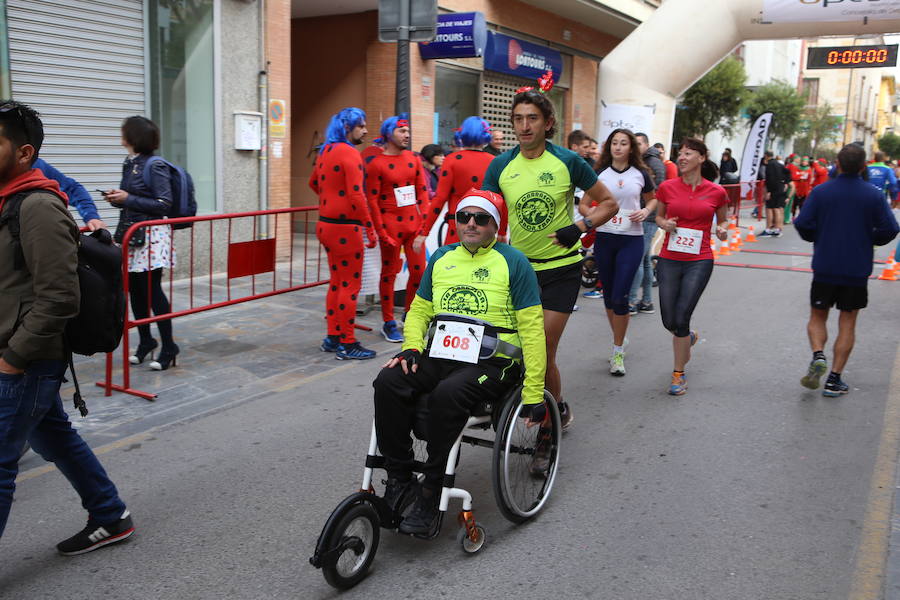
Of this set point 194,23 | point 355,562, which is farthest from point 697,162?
point 194,23

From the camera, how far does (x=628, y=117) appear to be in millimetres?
15617

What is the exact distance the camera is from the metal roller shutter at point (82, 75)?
28.0ft

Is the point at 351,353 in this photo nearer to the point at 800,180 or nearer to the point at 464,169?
the point at 464,169

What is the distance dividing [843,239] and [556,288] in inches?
106

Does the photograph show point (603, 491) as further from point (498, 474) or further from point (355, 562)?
point (355, 562)

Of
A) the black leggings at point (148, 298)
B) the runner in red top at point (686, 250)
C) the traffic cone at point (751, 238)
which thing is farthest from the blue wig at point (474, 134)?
the traffic cone at point (751, 238)

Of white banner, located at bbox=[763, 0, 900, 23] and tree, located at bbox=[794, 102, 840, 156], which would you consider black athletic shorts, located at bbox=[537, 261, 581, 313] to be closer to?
white banner, located at bbox=[763, 0, 900, 23]

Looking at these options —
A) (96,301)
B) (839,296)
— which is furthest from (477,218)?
(839,296)

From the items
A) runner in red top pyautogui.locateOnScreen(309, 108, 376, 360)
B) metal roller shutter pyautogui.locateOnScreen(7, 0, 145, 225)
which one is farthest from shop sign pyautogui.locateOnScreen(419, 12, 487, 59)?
runner in red top pyautogui.locateOnScreen(309, 108, 376, 360)

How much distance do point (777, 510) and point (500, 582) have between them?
1.62 meters

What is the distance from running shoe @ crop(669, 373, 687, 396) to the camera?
618cm

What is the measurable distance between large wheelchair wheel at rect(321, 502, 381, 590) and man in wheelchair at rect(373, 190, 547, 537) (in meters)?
0.20

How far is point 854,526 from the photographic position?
399 cm

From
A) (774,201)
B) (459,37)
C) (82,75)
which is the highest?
(459,37)
